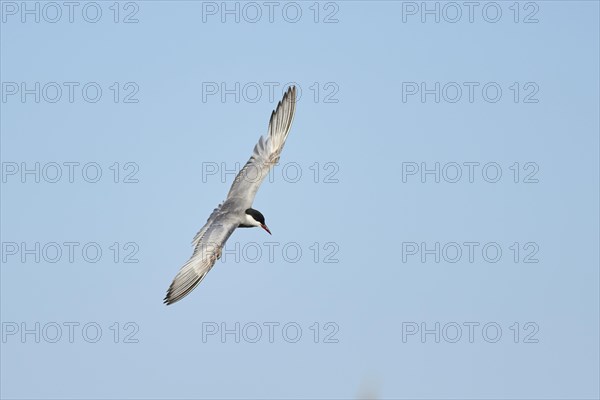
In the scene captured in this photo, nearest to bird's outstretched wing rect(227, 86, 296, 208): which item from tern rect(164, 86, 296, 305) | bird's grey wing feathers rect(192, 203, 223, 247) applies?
tern rect(164, 86, 296, 305)

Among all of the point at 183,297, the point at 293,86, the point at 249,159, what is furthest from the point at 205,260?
the point at 293,86

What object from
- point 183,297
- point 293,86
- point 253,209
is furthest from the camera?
point 293,86

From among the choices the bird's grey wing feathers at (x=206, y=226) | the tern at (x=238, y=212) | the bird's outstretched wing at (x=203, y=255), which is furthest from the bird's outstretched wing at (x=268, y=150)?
the bird's outstretched wing at (x=203, y=255)

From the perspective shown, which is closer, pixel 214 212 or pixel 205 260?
pixel 205 260

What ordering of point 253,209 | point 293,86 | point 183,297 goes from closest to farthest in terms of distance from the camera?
point 183,297 < point 253,209 < point 293,86

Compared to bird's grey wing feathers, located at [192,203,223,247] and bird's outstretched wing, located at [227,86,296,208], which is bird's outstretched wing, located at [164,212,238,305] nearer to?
bird's grey wing feathers, located at [192,203,223,247]

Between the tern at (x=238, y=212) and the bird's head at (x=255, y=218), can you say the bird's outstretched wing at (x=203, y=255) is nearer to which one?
the tern at (x=238, y=212)

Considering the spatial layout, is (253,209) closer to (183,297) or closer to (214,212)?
(214,212)
